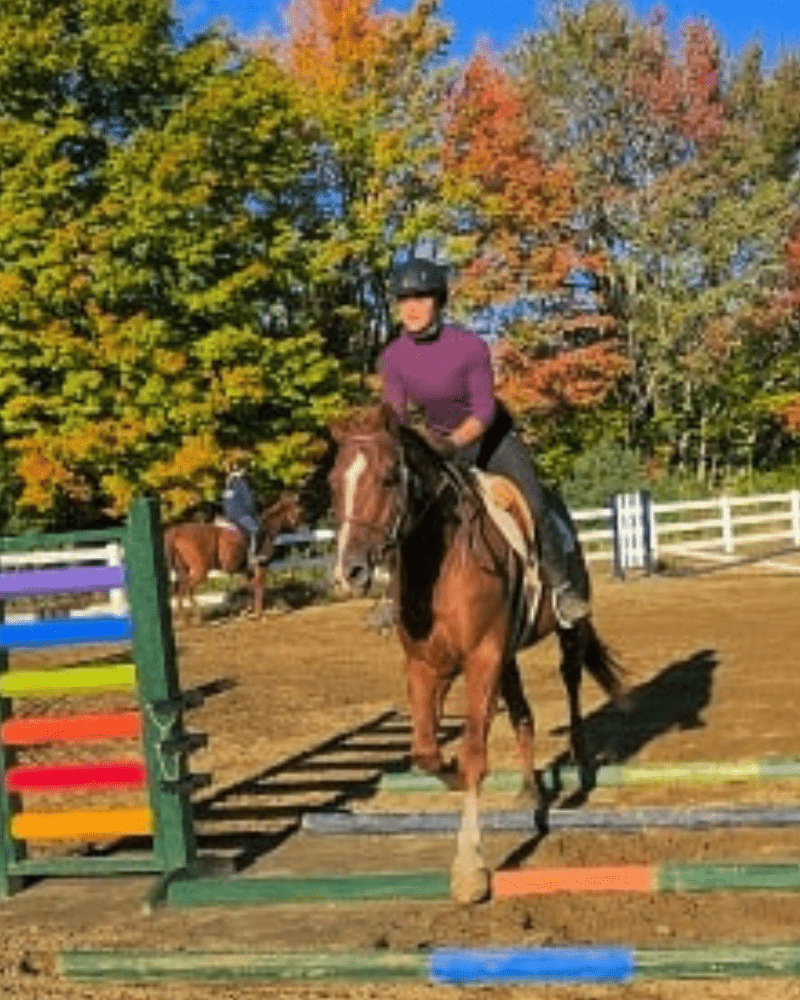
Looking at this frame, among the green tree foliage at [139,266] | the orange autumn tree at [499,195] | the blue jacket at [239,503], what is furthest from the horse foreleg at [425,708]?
the orange autumn tree at [499,195]

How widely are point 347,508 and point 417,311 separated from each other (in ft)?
5.01

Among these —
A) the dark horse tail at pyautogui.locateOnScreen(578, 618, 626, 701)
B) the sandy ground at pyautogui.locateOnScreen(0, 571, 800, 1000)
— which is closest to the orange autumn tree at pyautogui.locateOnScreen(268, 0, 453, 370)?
the sandy ground at pyautogui.locateOnScreen(0, 571, 800, 1000)

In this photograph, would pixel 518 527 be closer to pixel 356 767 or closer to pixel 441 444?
pixel 441 444

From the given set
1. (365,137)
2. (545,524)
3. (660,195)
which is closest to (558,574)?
(545,524)

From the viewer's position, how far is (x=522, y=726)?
367 inches

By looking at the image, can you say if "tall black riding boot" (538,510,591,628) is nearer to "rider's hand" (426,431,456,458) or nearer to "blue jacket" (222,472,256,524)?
"rider's hand" (426,431,456,458)

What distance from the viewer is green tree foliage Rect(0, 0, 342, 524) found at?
106 feet

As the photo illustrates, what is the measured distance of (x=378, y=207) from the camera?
41500mm

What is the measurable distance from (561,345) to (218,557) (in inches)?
966

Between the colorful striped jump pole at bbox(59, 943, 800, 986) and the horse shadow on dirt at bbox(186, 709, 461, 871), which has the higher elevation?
the colorful striped jump pole at bbox(59, 943, 800, 986)

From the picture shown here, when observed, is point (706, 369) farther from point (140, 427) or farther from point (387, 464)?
point (387, 464)

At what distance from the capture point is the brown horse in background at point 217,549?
2495 cm

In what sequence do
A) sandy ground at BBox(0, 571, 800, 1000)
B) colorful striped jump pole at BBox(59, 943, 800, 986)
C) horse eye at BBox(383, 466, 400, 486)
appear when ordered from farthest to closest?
horse eye at BBox(383, 466, 400, 486) → sandy ground at BBox(0, 571, 800, 1000) → colorful striped jump pole at BBox(59, 943, 800, 986)

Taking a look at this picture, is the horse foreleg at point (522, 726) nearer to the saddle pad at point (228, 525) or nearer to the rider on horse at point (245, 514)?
the rider on horse at point (245, 514)
